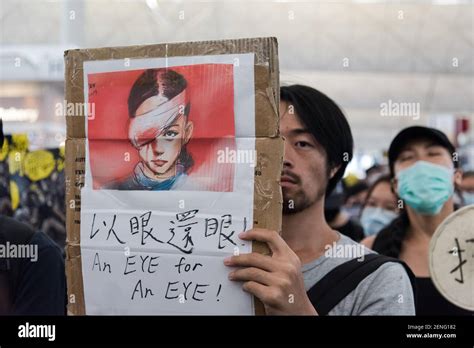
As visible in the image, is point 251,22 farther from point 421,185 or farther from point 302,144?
point 421,185

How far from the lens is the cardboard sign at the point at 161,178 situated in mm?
1312

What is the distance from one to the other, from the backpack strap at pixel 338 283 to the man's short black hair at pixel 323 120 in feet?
0.77

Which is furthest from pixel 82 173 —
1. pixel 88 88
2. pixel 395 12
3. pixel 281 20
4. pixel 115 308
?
pixel 395 12

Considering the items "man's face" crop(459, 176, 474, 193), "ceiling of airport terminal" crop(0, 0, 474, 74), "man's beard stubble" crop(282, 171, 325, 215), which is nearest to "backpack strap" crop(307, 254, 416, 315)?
"man's beard stubble" crop(282, 171, 325, 215)

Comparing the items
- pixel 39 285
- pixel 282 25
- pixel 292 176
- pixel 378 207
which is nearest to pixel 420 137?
pixel 282 25

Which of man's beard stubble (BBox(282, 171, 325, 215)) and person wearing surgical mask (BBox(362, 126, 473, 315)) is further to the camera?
person wearing surgical mask (BBox(362, 126, 473, 315))

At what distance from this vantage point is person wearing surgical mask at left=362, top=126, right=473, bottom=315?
212cm

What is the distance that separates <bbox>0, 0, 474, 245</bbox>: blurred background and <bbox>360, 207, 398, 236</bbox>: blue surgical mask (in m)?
0.64

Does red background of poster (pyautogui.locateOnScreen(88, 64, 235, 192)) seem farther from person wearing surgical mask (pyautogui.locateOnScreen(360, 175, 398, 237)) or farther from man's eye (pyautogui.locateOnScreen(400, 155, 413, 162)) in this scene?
person wearing surgical mask (pyautogui.locateOnScreen(360, 175, 398, 237))

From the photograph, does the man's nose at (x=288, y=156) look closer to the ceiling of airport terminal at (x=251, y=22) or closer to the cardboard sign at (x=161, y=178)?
the cardboard sign at (x=161, y=178)

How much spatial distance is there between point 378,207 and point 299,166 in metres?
2.18

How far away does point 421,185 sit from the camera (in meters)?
2.18

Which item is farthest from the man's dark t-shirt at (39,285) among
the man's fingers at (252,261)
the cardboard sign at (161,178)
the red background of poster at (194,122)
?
the man's fingers at (252,261)

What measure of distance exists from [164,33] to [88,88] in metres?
0.51
